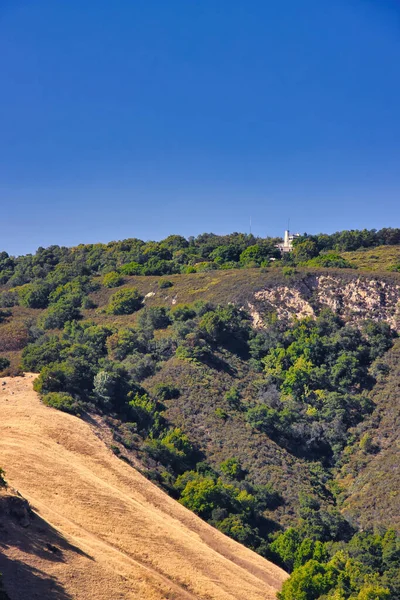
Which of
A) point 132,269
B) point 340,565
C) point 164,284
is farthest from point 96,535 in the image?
point 132,269

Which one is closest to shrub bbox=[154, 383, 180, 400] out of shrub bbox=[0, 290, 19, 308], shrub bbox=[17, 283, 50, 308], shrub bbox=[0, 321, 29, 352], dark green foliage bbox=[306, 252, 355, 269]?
shrub bbox=[0, 321, 29, 352]

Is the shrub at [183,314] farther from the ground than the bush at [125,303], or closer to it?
closer to it

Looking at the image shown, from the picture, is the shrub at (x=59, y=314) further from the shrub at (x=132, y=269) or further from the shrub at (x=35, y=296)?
the shrub at (x=132, y=269)

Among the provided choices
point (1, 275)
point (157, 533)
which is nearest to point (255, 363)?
point (157, 533)

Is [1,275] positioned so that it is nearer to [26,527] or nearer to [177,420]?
[177,420]

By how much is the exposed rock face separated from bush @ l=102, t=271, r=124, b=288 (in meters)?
23.7

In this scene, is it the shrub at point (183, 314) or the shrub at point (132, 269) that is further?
the shrub at point (132, 269)

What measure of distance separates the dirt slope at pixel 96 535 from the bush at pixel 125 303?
120ft

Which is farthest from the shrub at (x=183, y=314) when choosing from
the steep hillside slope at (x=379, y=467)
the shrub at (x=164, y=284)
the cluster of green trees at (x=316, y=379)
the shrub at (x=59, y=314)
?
the steep hillside slope at (x=379, y=467)

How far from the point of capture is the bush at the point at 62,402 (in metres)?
43.8

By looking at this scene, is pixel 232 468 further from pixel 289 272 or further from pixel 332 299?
pixel 289 272

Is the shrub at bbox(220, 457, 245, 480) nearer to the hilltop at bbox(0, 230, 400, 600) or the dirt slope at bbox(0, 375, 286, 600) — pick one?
the hilltop at bbox(0, 230, 400, 600)

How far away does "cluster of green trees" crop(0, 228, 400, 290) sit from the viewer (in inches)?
3652

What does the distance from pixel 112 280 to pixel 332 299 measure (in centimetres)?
3325
